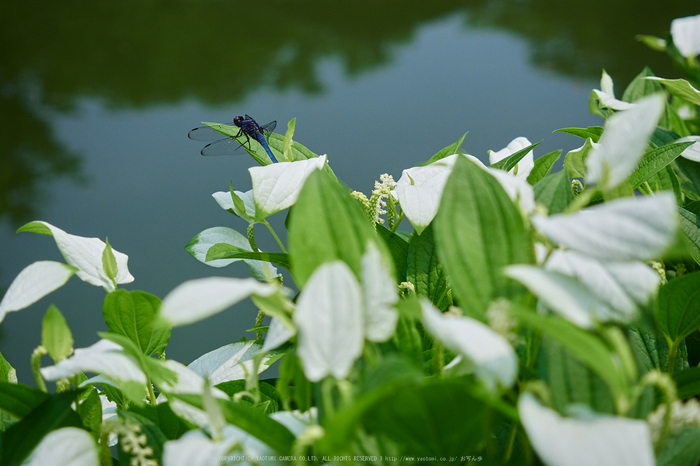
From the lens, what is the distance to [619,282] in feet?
0.44

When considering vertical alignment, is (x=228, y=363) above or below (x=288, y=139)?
below

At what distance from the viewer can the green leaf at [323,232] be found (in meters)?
0.15

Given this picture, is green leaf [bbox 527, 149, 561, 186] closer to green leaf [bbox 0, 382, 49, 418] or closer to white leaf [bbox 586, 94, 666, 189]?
white leaf [bbox 586, 94, 666, 189]

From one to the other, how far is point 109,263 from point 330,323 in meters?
0.15

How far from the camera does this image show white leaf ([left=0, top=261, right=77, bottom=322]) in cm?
19

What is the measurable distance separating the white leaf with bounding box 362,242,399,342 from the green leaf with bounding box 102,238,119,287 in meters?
0.15

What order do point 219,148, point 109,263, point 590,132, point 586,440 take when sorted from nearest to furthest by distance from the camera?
point 586,440 < point 109,263 < point 590,132 < point 219,148

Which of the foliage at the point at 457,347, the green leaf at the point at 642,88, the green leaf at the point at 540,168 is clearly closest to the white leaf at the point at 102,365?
the foliage at the point at 457,347

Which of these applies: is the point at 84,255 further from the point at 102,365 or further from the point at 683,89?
the point at 683,89

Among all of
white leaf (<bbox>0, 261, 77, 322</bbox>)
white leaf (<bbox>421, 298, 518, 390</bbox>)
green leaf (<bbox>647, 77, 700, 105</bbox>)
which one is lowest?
white leaf (<bbox>421, 298, 518, 390</bbox>)

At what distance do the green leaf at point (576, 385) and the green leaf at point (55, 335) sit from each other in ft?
0.55

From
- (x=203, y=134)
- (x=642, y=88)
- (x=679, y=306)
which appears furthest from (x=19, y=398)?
(x=203, y=134)

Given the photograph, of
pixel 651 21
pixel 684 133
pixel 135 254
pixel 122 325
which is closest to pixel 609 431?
pixel 122 325

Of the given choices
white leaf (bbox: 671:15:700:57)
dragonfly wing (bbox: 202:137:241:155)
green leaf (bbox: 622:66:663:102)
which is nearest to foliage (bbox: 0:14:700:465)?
white leaf (bbox: 671:15:700:57)
